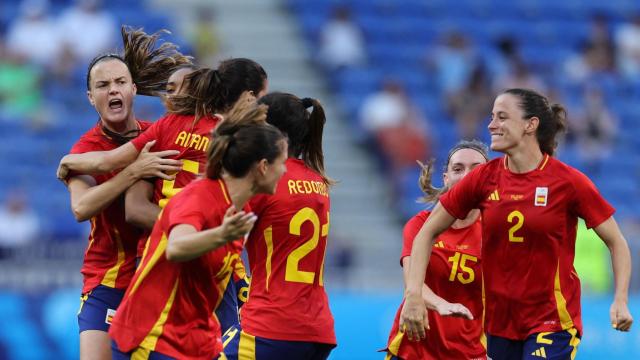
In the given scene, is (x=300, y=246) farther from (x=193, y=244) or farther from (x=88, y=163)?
(x=88, y=163)

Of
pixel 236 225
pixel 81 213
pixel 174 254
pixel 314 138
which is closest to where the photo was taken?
pixel 236 225

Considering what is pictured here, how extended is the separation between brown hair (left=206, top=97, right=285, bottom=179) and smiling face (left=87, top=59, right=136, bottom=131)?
1.46 meters

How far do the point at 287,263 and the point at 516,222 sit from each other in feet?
4.35

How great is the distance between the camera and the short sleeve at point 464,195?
6.78 metres

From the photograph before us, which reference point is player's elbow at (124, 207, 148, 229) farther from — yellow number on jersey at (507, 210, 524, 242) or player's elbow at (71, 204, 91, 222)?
yellow number on jersey at (507, 210, 524, 242)

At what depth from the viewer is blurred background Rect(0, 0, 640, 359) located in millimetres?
11922

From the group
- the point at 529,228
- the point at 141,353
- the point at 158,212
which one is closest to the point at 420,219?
the point at 529,228

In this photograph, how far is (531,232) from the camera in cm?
672

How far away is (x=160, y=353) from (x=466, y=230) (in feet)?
7.42

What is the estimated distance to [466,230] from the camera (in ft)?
23.7

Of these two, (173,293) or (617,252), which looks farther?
(617,252)

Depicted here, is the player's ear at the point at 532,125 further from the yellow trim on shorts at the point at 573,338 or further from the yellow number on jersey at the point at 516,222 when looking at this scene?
the yellow trim on shorts at the point at 573,338

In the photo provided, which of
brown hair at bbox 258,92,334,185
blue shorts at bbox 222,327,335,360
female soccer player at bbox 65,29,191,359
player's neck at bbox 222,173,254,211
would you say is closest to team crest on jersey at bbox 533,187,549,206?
brown hair at bbox 258,92,334,185

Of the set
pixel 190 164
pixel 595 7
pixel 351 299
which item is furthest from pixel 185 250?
pixel 595 7
